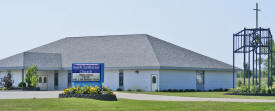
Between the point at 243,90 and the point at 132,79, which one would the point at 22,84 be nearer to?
the point at 132,79

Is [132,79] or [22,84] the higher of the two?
[132,79]

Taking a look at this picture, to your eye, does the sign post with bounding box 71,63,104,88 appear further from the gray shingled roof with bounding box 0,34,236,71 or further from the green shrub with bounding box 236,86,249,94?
the gray shingled roof with bounding box 0,34,236,71

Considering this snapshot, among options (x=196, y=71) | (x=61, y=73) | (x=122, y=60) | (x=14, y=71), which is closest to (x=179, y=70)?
(x=196, y=71)

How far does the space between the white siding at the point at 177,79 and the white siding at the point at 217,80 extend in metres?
2.28

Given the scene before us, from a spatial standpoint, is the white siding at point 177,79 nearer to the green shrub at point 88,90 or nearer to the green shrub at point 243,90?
the green shrub at point 243,90

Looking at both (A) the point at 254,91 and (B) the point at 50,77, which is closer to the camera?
(A) the point at 254,91

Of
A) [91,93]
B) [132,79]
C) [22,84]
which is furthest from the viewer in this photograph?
[22,84]

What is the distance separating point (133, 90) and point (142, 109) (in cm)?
3025

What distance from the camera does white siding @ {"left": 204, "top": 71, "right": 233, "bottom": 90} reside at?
5734 cm

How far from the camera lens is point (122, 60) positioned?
55969 millimetres

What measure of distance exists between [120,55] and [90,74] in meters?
23.8

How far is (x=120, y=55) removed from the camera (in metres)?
57.6

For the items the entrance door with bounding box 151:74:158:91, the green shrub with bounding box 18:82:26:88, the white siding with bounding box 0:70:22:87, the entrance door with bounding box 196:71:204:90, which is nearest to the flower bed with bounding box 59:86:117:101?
the entrance door with bounding box 151:74:158:91

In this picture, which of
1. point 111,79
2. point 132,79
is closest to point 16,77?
point 111,79
